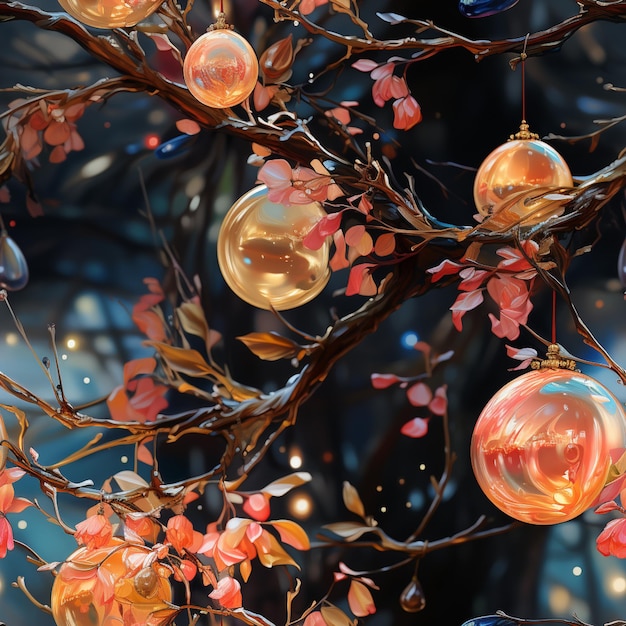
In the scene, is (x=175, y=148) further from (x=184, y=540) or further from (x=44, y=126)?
(x=184, y=540)

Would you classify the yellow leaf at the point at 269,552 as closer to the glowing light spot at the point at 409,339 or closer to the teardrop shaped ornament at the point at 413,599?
the teardrop shaped ornament at the point at 413,599

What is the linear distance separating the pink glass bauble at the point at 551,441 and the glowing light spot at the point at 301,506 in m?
0.98

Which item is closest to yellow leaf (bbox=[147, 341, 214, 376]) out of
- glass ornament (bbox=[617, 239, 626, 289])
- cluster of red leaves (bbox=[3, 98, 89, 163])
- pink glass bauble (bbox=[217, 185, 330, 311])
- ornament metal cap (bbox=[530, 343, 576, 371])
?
pink glass bauble (bbox=[217, 185, 330, 311])

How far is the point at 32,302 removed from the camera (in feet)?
6.88

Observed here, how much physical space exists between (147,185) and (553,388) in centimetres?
133

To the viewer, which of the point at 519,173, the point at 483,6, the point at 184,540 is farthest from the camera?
the point at 184,540

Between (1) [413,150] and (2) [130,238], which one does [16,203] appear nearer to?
(2) [130,238]

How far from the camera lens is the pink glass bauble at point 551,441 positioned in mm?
1044

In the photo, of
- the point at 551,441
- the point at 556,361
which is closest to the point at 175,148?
the point at 556,361

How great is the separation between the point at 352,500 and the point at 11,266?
3.05 ft

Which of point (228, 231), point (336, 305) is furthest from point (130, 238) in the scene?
point (228, 231)

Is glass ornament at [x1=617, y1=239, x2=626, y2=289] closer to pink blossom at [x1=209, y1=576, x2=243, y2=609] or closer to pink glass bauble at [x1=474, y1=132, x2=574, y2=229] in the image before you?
pink glass bauble at [x1=474, y1=132, x2=574, y2=229]

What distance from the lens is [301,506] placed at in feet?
6.67

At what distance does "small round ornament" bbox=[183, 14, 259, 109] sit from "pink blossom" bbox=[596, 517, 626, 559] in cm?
80
